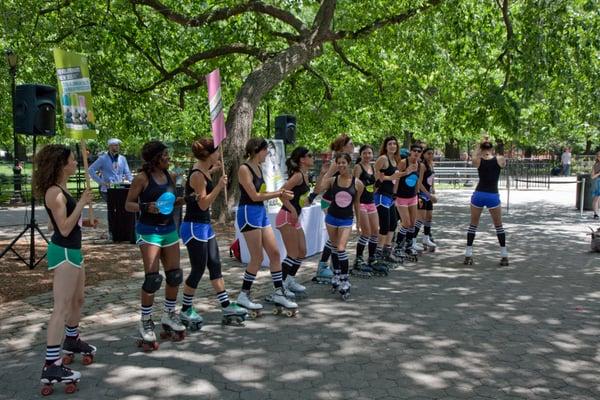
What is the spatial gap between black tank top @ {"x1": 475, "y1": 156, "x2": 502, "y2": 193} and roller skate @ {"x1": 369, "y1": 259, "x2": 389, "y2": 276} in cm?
202

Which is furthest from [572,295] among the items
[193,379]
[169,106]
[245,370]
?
[169,106]

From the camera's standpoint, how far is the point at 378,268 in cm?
831

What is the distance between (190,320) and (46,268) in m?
4.11

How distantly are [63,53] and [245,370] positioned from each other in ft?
12.5

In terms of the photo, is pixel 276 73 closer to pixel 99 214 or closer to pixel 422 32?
pixel 422 32

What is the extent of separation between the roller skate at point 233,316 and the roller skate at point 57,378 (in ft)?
6.21

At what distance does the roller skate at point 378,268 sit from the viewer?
8289mm

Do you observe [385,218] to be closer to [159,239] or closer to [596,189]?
[159,239]

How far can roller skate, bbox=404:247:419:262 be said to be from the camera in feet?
31.1

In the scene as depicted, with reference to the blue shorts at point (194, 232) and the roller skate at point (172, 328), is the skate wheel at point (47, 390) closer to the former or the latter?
the roller skate at point (172, 328)

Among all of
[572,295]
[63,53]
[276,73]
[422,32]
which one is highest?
[422,32]

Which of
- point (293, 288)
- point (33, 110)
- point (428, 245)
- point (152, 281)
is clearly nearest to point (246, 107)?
point (428, 245)

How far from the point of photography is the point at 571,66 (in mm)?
11367

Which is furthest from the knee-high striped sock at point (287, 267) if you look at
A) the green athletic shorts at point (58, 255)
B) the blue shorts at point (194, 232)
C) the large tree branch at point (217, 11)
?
the large tree branch at point (217, 11)
